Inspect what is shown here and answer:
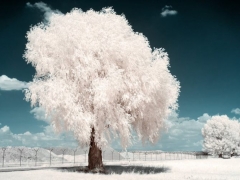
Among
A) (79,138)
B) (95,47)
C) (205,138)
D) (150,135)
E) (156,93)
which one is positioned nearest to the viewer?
(79,138)

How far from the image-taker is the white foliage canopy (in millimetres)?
24969

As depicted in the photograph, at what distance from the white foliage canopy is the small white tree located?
7199 cm

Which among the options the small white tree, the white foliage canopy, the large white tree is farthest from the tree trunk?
the small white tree

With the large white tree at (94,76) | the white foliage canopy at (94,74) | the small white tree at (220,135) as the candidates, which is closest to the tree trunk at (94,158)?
the large white tree at (94,76)

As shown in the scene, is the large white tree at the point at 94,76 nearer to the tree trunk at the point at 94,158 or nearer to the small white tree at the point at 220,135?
the tree trunk at the point at 94,158

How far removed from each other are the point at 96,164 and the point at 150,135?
19.6 ft

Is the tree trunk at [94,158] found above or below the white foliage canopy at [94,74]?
below

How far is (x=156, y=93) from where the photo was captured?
1110 inches

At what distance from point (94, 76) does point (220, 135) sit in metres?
77.9

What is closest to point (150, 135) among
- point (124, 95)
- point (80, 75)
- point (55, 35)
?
point (124, 95)

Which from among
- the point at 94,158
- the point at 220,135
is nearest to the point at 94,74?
the point at 94,158

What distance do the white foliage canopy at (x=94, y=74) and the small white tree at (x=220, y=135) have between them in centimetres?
7199

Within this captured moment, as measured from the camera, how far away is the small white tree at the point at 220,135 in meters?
93.6

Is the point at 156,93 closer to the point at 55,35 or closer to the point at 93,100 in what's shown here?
the point at 93,100
